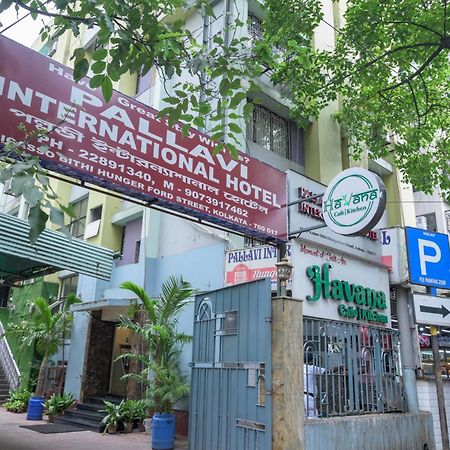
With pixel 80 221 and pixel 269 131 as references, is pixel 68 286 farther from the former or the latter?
pixel 269 131

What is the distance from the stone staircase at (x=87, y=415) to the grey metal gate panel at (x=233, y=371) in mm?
5670

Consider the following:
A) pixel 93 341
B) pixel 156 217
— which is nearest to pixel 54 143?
pixel 156 217

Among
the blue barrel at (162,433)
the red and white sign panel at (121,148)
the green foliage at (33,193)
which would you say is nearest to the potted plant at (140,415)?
the blue barrel at (162,433)

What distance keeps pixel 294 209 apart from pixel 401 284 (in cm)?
318

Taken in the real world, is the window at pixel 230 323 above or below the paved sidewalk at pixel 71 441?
above

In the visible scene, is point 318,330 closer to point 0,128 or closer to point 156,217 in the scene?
point 0,128

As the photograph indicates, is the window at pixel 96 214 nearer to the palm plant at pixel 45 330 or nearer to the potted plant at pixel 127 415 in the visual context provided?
the palm plant at pixel 45 330

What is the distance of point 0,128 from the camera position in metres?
5.25

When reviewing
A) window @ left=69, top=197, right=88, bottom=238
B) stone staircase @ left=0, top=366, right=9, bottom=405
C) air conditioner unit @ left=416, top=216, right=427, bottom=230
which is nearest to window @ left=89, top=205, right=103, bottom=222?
window @ left=69, top=197, right=88, bottom=238

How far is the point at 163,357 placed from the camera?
392 inches

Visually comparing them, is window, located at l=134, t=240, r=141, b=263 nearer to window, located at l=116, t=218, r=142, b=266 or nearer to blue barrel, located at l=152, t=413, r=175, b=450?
window, located at l=116, t=218, r=142, b=266

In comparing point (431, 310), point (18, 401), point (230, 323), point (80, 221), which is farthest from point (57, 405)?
point (431, 310)

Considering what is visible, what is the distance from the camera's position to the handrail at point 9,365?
15.9 metres

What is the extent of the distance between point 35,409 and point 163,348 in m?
5.32
